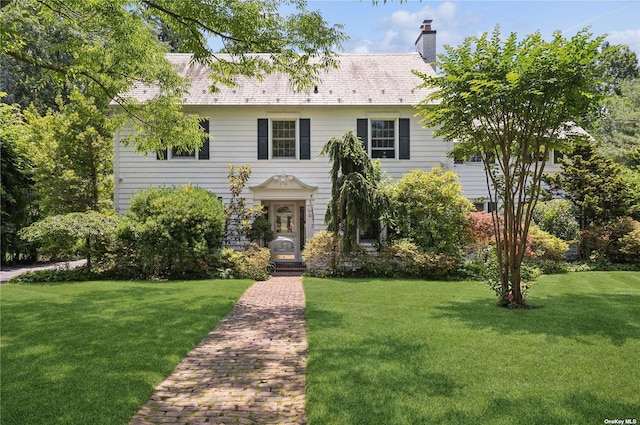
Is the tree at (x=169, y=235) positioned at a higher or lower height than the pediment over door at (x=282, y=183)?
lower

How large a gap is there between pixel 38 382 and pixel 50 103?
29.9 meters

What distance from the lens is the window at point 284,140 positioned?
57.2ft

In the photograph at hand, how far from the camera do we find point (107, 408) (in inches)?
164

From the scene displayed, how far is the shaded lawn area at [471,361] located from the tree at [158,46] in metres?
5.86

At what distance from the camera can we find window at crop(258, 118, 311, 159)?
17.4m

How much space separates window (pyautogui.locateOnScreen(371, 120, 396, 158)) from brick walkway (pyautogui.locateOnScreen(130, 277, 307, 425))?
34.3ft

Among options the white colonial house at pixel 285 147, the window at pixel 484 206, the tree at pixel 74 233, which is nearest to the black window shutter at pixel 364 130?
the white colonial house at pixel 285 147

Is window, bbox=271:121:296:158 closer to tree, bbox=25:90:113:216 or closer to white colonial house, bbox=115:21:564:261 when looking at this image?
white colonial house, bbox=115:21:564:261

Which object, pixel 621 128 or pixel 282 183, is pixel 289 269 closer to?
pixel 282 183

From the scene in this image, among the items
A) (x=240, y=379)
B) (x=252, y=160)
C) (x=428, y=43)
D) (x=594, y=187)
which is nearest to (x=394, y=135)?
(x=252, y=160)

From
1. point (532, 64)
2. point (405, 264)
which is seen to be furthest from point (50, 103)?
point (532, 64)

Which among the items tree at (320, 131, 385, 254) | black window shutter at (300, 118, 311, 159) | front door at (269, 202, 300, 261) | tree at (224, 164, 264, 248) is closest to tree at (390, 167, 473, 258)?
tree at (320, 131, 385, 254)

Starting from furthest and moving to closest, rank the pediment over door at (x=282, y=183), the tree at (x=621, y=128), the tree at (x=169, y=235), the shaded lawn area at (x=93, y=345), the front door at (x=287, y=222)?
the tree at (x=621, y=128) < the front door at (x=287, y=222) < the pediment over door at (x=282, y=183) < the tree at (x=169, y=235) < the shaded lawn area at (x=93, y=345)

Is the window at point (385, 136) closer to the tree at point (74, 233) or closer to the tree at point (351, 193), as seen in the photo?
the tree at point (351, 193)
